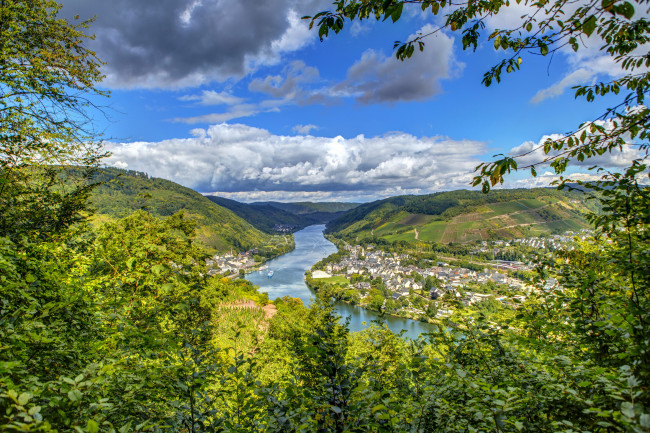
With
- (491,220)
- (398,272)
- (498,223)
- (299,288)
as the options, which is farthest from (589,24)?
(491,220)

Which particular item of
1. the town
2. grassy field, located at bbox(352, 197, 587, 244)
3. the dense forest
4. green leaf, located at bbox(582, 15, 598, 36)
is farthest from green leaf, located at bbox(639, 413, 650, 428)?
grassy field, located at bbox(352, 197, 587, 244)

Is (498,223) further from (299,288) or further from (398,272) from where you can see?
(299,288)

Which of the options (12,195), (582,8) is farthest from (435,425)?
(12,195)

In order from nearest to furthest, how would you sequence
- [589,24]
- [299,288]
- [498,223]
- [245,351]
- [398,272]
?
[589,24] < [245,351] < [299,288] < [398,272] < [498,223]

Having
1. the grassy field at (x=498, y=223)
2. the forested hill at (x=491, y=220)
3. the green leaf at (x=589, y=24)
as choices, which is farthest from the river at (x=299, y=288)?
the forested hill at (x=491, y=220)

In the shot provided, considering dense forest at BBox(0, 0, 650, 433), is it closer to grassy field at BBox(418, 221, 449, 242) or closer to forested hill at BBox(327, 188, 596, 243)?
forested hill at BBox(327, 188, 596, 243)

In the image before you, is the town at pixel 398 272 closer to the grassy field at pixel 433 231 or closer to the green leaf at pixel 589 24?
the grassy field at pixel 433 231

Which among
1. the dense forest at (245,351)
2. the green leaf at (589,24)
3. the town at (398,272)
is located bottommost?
the town at (398,272)

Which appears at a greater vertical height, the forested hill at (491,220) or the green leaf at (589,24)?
the green leaf at (589,24)

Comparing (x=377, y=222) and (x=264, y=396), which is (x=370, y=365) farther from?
(x=377, y=222)
